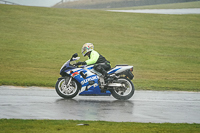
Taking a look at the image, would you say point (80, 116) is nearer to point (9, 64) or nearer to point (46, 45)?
point (9, 64)

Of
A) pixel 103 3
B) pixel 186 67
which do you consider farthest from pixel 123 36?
pixel 103 3

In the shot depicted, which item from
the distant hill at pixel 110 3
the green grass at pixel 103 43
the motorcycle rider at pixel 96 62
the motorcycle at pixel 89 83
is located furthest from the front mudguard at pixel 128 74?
the distant hill at pixel 110 3

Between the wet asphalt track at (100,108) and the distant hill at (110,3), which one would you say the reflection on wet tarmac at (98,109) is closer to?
the wet asphalt track at (100,108)

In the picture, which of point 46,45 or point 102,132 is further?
point 46,45

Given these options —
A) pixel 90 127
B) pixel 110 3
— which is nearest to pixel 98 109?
pixel 90 127

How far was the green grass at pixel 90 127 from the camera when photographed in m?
7.05

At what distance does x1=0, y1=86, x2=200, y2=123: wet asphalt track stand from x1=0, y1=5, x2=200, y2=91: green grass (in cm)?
474

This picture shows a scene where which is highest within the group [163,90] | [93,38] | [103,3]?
[103,3]

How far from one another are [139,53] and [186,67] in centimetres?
588

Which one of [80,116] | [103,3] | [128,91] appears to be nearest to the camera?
[80,116]

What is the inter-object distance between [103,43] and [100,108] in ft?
84.2

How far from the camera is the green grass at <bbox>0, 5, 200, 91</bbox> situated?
21.6 metres

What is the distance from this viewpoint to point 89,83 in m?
12.2

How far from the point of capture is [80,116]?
8781 millimetres
